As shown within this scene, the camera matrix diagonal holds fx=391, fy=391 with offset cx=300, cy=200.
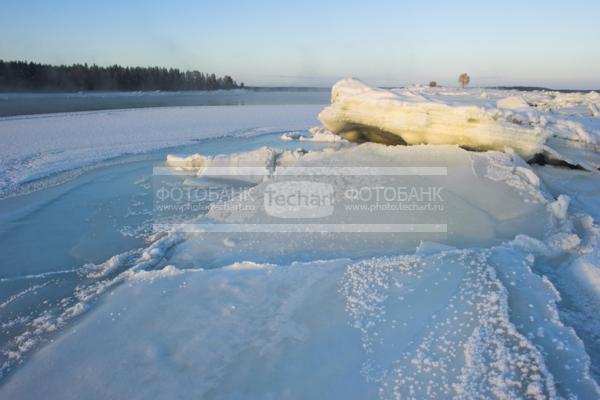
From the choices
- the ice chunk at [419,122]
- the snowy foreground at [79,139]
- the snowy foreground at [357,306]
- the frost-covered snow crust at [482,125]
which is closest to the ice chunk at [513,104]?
the frost-covered snow crust at [482,125]

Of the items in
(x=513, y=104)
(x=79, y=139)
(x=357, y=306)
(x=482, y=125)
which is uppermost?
(x=513, y=104)

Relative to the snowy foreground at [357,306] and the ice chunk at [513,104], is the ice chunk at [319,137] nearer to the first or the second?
the ice chunk at [513,104]

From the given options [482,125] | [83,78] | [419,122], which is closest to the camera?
[482,125]

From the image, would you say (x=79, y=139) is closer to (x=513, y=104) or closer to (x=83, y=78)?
(x=513, y=104)

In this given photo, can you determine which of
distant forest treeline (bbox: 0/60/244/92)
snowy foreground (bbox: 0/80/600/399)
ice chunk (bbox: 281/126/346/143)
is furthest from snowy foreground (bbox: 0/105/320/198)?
distant forest treeline (bbox: 0/60/244/92)

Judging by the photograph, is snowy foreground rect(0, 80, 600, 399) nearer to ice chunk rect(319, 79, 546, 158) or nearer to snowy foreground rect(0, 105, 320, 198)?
ice chunk rect(319, 79, 546, 158)

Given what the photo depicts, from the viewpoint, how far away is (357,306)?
2699 millimetres

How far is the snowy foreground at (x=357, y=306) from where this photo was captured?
6.86ft

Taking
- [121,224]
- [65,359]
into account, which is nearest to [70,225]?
[121,224]

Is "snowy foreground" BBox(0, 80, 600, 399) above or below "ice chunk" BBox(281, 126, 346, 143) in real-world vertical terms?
below

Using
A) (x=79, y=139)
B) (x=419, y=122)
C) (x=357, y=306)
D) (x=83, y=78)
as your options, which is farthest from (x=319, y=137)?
(x=83, y=78)

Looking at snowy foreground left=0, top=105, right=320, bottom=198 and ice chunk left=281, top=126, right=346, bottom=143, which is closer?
snowy foreground left=0, top=105, right=320, bottom=198

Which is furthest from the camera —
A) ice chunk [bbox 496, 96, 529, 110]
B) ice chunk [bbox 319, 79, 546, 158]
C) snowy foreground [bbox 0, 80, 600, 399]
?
ice chunk [bbox 496, 96, 529, 110]

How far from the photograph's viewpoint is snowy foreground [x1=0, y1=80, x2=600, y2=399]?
209 centimetres
